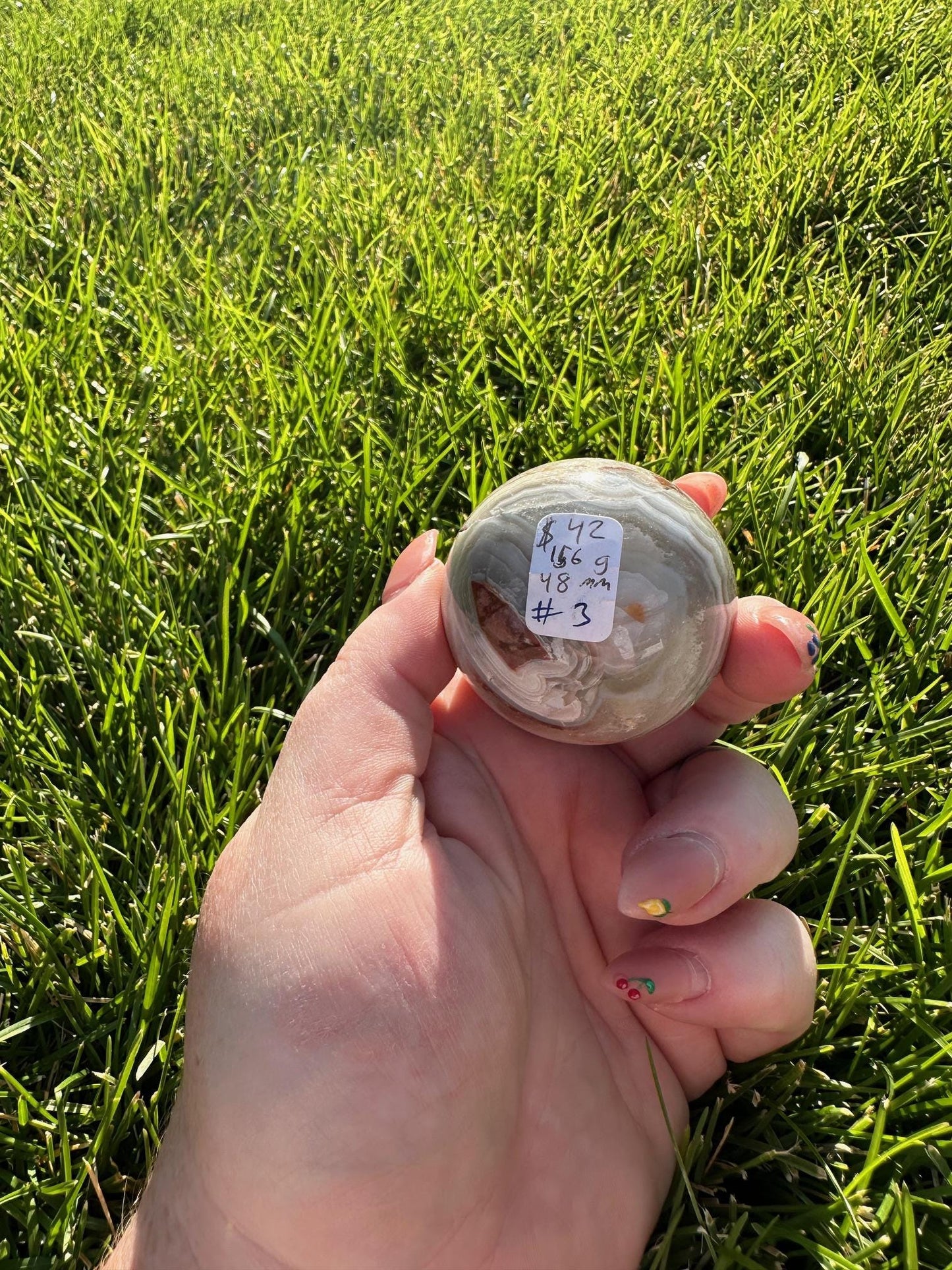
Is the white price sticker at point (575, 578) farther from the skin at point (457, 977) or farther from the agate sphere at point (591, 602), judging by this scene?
the skin at point (457, 977)

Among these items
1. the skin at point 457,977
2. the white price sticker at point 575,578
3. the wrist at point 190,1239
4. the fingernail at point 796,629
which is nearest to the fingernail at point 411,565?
the skin at point 457,977

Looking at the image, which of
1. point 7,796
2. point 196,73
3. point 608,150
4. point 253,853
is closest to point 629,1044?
point 253,853

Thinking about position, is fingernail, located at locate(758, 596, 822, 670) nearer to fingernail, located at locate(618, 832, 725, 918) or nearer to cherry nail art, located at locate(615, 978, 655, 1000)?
fingernail, located at locate(618, 832, 725, 918)

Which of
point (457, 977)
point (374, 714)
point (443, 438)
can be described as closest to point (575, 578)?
point (374, 714)

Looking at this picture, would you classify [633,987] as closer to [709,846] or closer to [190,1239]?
[709,846]

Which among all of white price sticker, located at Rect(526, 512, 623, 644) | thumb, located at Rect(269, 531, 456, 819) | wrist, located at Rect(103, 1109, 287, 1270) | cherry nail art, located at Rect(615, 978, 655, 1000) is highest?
white price sticker, located at Rect(526, 512, 623, 644)

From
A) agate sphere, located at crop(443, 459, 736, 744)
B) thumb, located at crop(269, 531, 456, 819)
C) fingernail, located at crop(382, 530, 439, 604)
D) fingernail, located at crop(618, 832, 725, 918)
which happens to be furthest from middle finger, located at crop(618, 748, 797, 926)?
fingernail, located at crop(382, 530, 439, 604)

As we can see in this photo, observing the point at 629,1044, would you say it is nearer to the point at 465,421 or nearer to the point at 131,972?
the point at 131,972
